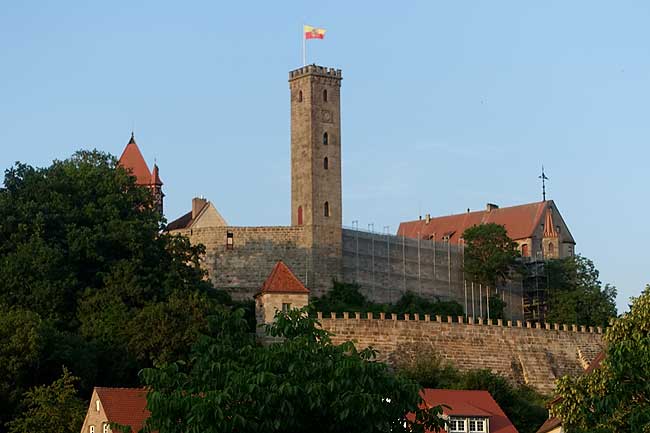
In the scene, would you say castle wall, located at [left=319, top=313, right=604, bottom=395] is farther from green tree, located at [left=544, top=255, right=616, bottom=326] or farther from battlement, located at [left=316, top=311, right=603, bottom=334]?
green tree, located at [left=544, top=255, right=616, bottom=326]

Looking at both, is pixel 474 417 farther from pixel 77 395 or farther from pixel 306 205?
pixel 306 205

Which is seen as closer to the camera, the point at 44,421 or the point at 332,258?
the point at 44,421

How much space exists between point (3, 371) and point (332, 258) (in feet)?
104

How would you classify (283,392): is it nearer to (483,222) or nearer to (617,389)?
(617,389)

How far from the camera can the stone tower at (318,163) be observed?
96688mm

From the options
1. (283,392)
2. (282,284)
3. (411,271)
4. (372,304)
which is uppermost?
(411,271)

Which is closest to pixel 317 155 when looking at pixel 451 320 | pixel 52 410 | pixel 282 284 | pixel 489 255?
pixel 489 255

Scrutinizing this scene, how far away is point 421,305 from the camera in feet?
320

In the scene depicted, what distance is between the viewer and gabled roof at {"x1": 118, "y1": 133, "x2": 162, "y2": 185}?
119m

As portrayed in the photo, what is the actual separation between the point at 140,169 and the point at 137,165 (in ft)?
2.29

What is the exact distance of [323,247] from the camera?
317 feet

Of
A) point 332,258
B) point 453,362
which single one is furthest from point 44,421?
point 332,258

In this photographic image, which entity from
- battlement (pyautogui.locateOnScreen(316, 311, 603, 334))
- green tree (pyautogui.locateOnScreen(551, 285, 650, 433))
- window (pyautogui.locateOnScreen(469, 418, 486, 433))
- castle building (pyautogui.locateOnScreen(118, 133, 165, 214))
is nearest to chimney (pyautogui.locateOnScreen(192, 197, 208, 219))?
castle building (pyautogui.locateOnScreen(118, 133, 165, 214))

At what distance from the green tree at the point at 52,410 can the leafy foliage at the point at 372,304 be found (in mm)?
25339
